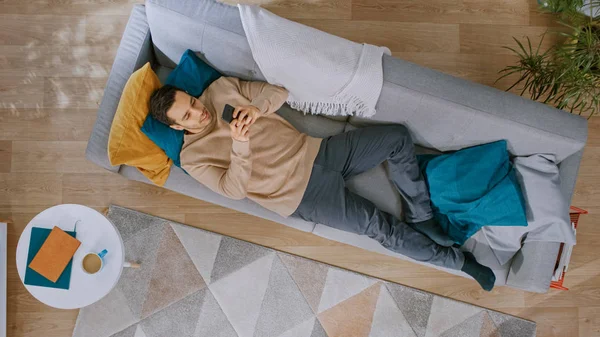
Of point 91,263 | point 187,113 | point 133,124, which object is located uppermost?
point 187,113

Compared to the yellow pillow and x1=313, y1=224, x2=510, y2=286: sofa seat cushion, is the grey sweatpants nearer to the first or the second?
x1=313, y1=224, x2=510, y2=286: sofa seat cushion

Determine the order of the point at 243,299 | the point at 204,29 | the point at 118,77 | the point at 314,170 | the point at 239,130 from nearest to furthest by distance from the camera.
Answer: the point at 239,130 < the point at 204,29 < the point at 118,77 < the point at 314,170 < the point at 243,299

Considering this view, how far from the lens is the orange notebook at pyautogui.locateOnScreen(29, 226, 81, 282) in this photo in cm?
202

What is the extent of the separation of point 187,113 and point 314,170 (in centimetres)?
62

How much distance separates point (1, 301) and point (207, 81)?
1.51m

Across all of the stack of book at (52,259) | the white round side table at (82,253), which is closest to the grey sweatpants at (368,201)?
the white round side table at (82,253)

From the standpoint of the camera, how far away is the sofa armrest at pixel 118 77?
2.05 m

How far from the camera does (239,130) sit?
186 cm

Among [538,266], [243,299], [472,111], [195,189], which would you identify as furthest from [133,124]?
[538,266]

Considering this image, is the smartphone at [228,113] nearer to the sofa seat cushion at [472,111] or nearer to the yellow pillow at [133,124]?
the yellow pillow at [133,124]

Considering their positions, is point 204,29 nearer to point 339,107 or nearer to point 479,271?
point 339,107

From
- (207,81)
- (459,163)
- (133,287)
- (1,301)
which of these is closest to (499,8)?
(459,163)

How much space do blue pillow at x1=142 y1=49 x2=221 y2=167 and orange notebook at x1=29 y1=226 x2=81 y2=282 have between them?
1.80 ft

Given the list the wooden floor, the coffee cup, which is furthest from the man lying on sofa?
the coffee cup
